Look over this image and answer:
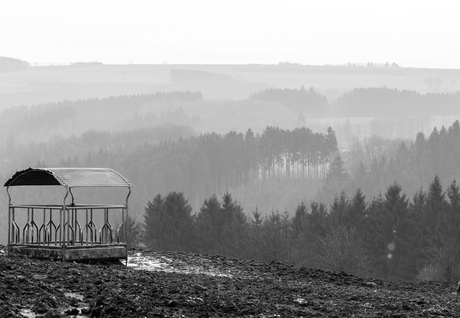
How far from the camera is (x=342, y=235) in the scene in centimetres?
9625

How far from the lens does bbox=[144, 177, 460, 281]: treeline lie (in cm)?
9362

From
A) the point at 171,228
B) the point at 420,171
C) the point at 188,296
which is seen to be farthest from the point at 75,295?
the point at 420,171

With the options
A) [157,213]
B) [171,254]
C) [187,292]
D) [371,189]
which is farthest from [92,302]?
[371,189]

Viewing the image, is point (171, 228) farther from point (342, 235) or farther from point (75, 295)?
point (75, 295)

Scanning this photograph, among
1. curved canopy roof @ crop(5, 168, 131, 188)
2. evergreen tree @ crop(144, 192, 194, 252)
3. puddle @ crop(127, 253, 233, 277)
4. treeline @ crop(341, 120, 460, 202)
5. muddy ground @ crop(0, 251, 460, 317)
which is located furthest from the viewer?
treeline @ crop(341, 120, 460, 202)

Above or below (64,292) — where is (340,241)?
below

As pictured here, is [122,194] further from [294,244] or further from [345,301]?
[345,301]

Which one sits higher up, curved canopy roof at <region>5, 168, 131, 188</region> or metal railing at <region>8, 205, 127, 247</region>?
curved canopy roof at <region>5, 168, 131, 188</region>

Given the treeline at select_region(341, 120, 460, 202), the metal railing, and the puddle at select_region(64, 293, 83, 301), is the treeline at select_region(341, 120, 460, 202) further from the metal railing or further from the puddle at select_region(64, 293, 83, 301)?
the puddle at select_region(64, 293, 83, 301)

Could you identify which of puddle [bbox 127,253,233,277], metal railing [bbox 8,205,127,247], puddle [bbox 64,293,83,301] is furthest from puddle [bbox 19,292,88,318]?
puddle [bbox 127,253,233,277]

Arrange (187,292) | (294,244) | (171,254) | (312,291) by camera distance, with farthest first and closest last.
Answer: (294,244), (171,254), (312,291), (187,292)

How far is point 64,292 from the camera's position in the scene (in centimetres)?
1944

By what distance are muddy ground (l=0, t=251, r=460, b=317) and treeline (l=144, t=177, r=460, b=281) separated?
214ft

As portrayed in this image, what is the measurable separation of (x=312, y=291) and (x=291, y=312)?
3621mm
